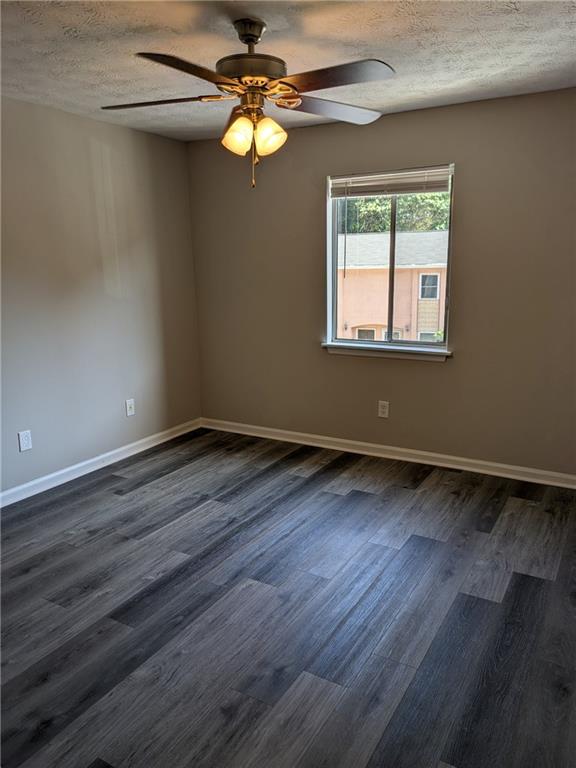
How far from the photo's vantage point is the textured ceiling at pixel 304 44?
204cm

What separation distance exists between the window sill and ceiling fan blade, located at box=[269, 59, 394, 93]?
2.10 metres

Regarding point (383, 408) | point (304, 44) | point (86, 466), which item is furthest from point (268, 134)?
point (86, 466)

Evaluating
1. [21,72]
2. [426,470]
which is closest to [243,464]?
[426,470]

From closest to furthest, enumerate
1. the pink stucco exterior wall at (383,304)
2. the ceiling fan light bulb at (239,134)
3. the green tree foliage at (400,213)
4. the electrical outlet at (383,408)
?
the ceiling fan light bulb at (239,134)
the green tree foliage at (400,213)
the pink stucco exterior wall at (383,304)
the electrical outlet at (383,408)

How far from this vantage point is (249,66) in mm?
2037

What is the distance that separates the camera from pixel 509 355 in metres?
3.52

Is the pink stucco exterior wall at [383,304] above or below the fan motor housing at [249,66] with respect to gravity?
below

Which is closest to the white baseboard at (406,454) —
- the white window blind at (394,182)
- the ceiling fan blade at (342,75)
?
the white window blind at (394,182)

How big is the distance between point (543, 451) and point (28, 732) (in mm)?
3114

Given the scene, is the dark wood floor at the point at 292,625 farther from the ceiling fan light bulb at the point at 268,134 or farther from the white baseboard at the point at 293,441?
the ceiling fan light bulb at the point at 268,134

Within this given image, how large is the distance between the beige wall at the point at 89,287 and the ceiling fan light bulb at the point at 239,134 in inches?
65.6

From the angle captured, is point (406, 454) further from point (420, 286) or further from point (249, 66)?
point (249, 66)

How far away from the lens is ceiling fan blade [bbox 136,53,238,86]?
5.74ft

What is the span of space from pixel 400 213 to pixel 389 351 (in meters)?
0.95
